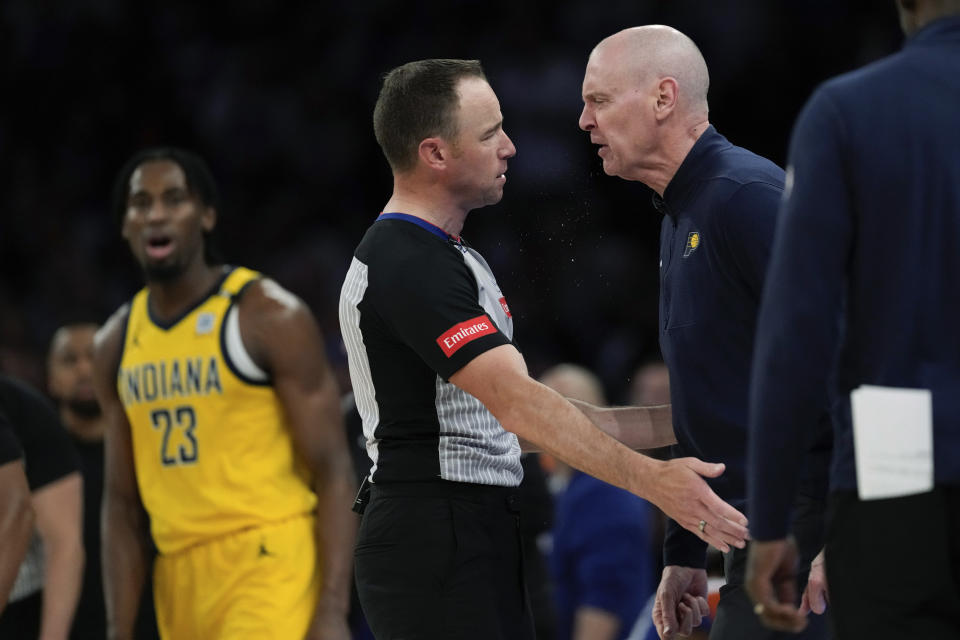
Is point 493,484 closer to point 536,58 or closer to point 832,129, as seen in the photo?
point 832,129

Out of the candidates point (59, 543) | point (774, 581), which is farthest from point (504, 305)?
point (59, 543)

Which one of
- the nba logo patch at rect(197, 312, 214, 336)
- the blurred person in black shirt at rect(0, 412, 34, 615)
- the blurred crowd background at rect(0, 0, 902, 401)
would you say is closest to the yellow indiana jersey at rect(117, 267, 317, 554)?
the nba logo patch at rect(197, 312, 214, 336)

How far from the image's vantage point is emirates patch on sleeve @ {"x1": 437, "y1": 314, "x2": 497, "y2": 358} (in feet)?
10.7

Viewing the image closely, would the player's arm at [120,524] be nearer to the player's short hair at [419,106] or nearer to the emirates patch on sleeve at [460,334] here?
the player's short hair at [419,106]

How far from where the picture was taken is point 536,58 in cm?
1018

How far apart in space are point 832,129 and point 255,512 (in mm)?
3252

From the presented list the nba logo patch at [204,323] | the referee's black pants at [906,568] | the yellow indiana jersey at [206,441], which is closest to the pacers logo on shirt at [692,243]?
the referee's black pants at [906,568]

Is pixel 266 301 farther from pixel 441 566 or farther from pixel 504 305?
pixel 441 566

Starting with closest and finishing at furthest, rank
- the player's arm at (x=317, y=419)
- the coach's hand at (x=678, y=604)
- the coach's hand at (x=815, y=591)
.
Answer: the coach's hand at (x=815, y=591), the coach's hand at (x=678, y=604), the player's arm at (x=317, y=419)

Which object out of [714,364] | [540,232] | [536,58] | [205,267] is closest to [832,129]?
[714,364]

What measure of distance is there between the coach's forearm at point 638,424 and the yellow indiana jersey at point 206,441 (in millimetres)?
1553

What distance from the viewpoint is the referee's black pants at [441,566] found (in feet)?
11.1

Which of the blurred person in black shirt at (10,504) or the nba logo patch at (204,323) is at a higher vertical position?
the nba logo patch at (204,323)

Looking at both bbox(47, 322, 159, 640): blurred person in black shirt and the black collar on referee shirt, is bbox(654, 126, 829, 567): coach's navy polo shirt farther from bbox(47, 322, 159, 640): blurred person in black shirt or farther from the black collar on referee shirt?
bbox(47, 322, 159, 640): blurred person in black shirt
